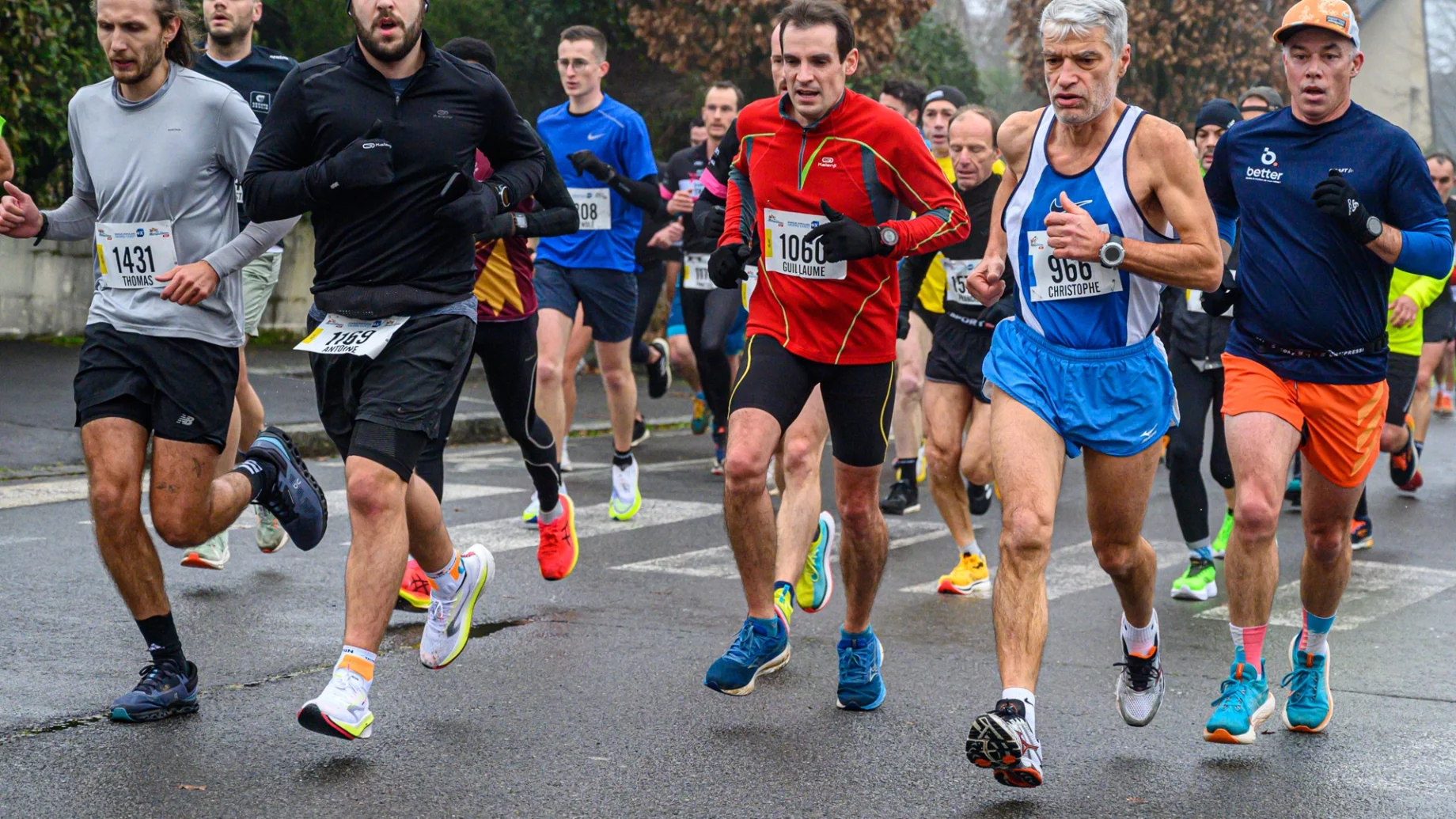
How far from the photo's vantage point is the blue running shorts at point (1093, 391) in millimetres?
4891

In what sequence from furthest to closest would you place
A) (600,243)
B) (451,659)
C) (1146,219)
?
(600,243), (451,659), (1146,219)

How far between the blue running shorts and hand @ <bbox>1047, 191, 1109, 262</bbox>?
332 millimetres

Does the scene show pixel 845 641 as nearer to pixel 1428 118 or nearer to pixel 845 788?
pixel 845 788

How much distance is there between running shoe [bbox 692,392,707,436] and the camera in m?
14.1

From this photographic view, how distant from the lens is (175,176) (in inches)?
204

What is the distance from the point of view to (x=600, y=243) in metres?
9.57

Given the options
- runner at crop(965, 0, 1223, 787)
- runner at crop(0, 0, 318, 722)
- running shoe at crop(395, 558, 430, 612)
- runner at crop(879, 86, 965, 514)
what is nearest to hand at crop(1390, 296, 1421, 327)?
runner at crop(879, 86, 965, 514)

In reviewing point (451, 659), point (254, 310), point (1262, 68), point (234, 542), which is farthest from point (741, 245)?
point (1262, 68)

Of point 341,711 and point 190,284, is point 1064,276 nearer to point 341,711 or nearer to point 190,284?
point 341,711

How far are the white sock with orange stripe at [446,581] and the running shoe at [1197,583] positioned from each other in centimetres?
364

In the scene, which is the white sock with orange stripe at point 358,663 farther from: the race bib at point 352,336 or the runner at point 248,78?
the runner at point 248,78

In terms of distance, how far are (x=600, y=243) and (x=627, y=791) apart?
5.49 m

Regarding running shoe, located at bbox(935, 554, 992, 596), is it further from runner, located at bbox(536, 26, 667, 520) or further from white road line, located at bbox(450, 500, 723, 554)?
Answer: runner, located at bbox(536, 26, 667, 520)

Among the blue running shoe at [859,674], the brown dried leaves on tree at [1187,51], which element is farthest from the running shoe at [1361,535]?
the brown dried leaves on tree at [1187,51]
